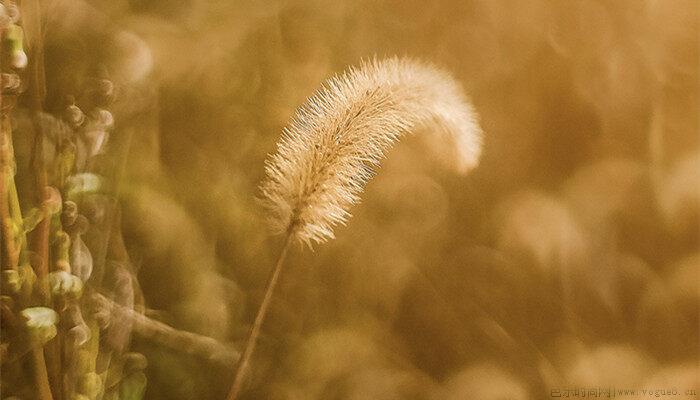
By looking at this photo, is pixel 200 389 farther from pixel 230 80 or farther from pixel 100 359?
pixel 230 80

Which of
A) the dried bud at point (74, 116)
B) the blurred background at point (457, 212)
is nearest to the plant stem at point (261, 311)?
the blurred background at point (457, 212)

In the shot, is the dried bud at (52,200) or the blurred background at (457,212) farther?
the blurred background at (457,212)

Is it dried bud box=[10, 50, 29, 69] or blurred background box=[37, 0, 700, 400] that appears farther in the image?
blurred background box=[37, 0, 700, 400]

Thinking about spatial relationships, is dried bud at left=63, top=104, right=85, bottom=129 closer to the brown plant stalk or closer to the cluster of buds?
the cluster of buds

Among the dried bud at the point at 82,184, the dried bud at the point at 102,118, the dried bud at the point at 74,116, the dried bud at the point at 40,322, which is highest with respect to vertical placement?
the dried bud at the point at 102,118

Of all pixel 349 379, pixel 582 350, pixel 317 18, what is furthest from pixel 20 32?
pixel 582 350

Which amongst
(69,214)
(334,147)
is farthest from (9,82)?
(334,147)

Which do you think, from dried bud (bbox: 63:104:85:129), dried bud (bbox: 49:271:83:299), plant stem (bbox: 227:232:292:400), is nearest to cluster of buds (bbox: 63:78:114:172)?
dried bud (bbox: 63:104:85:129)

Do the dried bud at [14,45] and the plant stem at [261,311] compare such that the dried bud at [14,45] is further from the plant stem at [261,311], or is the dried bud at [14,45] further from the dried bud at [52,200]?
the plant stem at [261,311]
